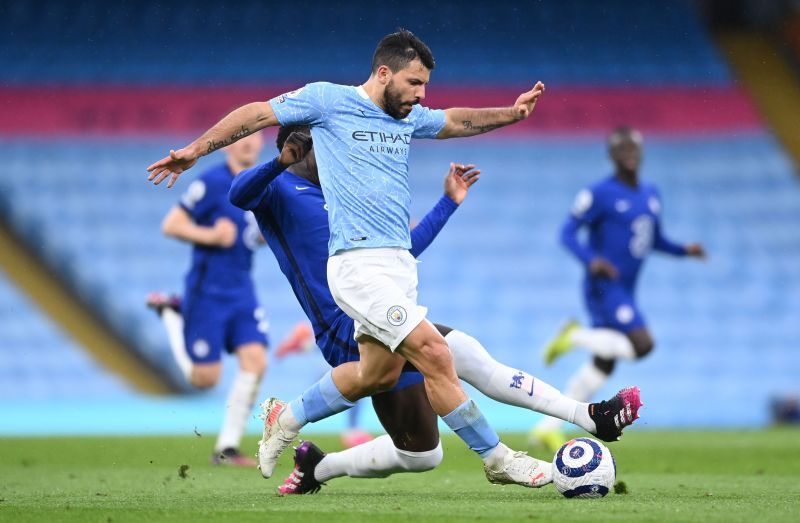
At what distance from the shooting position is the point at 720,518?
15.7 ft

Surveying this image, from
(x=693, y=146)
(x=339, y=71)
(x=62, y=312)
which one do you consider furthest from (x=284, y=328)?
(x=693, y=146)

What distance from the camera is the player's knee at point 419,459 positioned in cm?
598

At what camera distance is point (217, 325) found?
8922 millimetres

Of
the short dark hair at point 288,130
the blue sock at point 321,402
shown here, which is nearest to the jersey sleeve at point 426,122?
the short dark hair at point 288,130

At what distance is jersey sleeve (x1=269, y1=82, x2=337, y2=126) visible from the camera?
550 cm

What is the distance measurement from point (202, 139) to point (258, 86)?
12446 millimetres

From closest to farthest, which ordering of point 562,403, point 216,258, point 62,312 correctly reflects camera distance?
point 562,403, point 216,258, point 62,312

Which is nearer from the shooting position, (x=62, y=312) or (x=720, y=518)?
(x=720, y=518)

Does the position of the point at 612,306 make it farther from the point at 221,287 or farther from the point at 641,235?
the point at 221,287

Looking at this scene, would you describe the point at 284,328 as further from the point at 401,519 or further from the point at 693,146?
the point at 401,519

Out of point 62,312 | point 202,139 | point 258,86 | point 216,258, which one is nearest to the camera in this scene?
point 202,139

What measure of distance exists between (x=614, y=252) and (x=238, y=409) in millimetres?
3522

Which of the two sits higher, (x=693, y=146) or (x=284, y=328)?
(x=693, y=146)

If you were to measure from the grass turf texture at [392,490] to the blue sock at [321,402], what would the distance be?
1.28 feet
